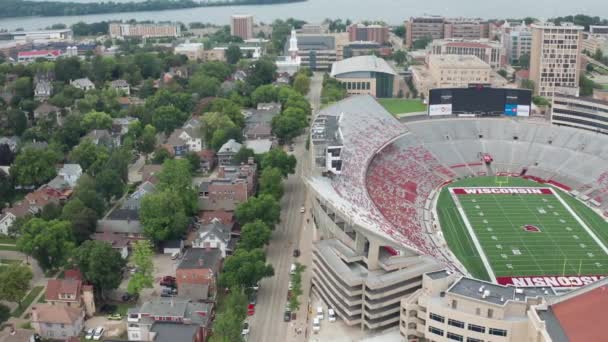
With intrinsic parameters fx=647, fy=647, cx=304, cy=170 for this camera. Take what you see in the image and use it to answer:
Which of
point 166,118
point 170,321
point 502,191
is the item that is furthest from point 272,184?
point 166,118

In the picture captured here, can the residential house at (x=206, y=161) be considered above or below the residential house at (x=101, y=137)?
below

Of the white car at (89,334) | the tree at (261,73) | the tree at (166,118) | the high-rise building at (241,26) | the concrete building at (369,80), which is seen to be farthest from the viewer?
the high-rise building at (241,26)

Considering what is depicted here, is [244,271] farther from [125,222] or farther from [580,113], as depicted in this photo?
[580,113]

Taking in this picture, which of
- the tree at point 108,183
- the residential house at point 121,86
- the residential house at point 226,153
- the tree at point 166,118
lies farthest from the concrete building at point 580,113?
the residential house at point 121,86

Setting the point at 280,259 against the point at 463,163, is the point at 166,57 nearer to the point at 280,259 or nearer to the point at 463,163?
the point at 463,163

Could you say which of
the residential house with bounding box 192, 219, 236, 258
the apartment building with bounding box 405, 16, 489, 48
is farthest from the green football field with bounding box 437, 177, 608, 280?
the apartment building with bounding box 405, 16, 489, 48

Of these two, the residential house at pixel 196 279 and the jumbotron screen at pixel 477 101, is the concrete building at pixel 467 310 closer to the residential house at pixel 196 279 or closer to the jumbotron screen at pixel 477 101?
the residential house at pixel 196 279
